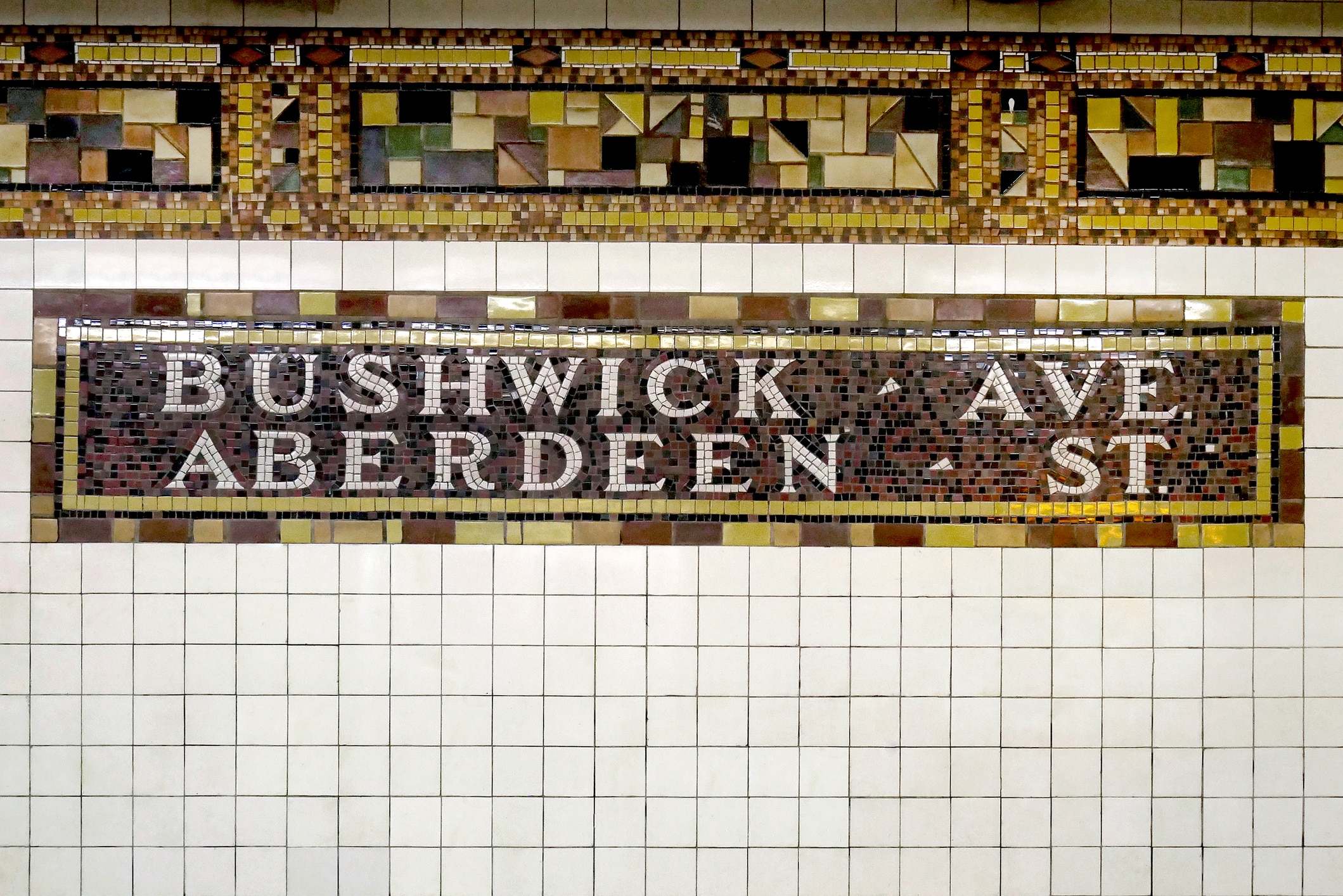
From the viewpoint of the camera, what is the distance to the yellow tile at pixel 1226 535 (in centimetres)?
328

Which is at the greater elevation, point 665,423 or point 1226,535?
point 665,423

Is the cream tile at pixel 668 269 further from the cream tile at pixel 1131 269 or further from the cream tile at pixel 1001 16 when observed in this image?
the cream tile at pixel 1131 269

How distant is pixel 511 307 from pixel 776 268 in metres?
0.85

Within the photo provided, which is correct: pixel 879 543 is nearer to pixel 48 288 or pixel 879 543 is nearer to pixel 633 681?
pixel 633 681

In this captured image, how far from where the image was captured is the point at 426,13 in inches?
128

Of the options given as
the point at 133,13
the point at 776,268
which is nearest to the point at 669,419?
the point at 776,268

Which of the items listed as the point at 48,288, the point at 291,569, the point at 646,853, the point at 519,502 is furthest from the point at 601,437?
the point at 48,288

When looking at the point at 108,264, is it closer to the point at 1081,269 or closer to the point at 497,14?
the point at 497,14

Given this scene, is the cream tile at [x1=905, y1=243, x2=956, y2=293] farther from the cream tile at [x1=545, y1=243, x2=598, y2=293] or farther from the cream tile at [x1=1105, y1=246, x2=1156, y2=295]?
the cream tile at [x1=545, y1=243, x2=598, y2=293]

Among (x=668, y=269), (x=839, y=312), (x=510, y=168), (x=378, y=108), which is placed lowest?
(x=839, y=312)

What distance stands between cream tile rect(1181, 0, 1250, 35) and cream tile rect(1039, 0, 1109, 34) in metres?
0.26

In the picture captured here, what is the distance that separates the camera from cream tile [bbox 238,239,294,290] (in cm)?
324

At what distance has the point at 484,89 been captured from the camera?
327 cm

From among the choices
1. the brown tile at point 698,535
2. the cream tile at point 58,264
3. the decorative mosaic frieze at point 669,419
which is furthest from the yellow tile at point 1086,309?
the cream tile at point 58,264
